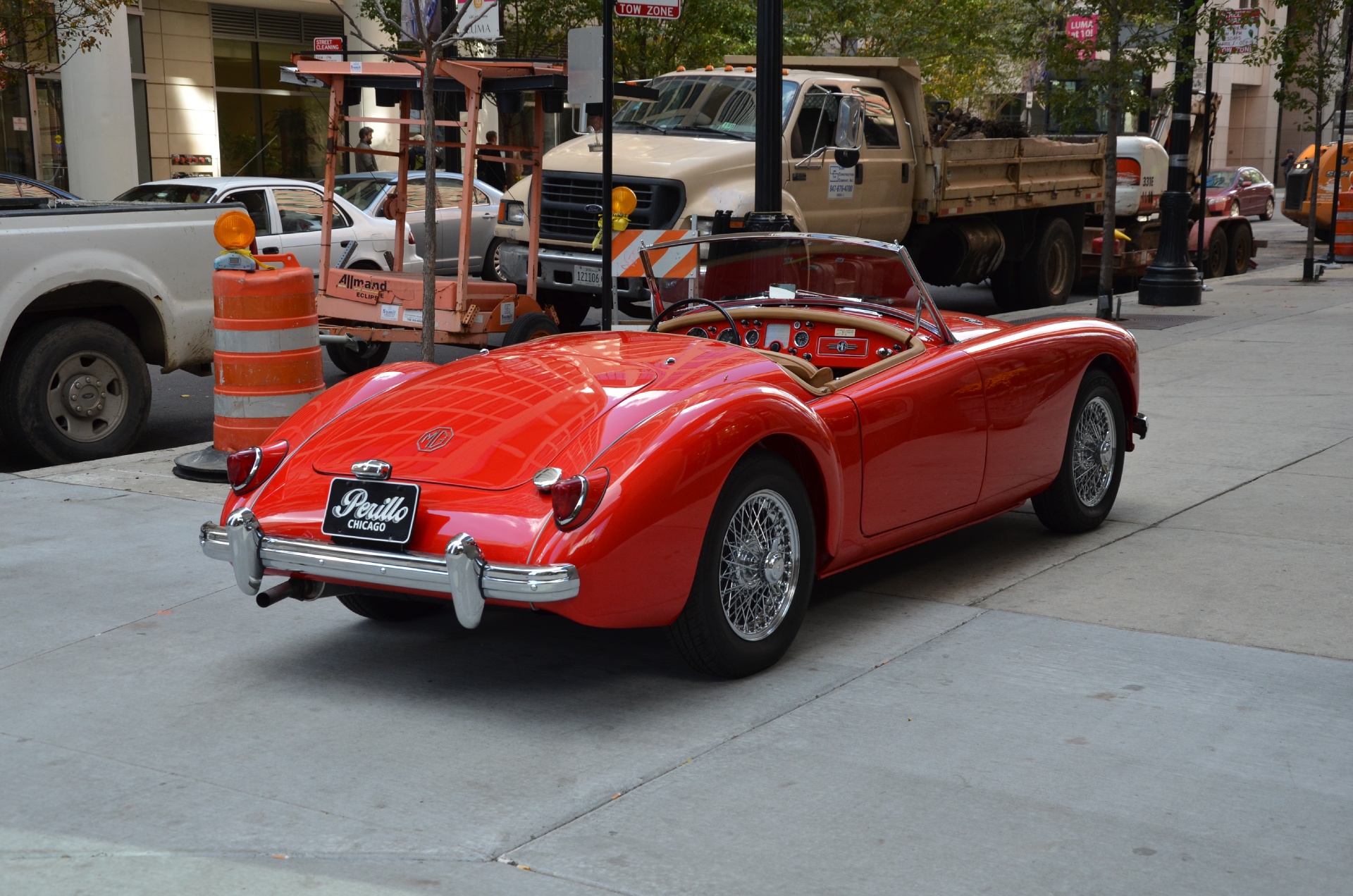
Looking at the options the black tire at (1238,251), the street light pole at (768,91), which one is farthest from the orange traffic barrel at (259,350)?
the black tire at (1238,251)

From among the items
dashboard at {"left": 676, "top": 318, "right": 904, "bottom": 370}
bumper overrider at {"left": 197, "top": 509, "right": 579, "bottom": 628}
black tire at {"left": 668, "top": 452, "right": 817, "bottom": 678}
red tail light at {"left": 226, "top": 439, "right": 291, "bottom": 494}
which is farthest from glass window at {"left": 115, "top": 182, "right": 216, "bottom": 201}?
black tire at {"left": 668, "top": 452, "right": 817, "bottom": 678}

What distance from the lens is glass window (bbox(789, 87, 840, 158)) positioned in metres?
14.0

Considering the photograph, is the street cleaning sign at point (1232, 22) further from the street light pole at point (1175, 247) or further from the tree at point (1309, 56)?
the street light pole at point (1175, 247)

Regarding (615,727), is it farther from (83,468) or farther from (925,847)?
(83,468)

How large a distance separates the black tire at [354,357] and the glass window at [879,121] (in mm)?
5430

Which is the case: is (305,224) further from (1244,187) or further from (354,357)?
(1244,187)

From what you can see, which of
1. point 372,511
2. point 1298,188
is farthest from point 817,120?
point 1298,188

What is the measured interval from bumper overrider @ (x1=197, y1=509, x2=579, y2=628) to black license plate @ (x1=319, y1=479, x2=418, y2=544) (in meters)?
0.05

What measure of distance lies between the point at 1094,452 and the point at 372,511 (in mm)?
3513

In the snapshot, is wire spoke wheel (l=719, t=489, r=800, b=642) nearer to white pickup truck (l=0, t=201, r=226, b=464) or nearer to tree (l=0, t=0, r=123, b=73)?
white pickup truck (l=0, t=201, r=226, b=464)

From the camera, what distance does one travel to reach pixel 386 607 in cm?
536

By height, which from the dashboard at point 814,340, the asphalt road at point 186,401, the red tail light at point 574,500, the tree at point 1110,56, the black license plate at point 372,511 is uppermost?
the tree at point 1110,56

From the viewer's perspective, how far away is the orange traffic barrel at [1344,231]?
78.7 ft

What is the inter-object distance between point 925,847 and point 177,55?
26.2 metres
